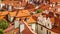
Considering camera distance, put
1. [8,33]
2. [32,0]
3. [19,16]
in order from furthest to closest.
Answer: [32,0] < [19,16] < [8,33]

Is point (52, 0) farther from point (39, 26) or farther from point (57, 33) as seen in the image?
point (57, 33)

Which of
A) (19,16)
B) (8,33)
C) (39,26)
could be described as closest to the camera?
(8,33)

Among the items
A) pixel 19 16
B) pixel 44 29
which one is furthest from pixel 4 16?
pixel 44 29

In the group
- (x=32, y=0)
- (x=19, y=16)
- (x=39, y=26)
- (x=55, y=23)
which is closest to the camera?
(x=55, y=23)

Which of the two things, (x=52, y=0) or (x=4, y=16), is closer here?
(x=4, y=16)

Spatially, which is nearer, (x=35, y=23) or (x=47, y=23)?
(x=47, y=23)

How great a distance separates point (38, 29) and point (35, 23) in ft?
4.31

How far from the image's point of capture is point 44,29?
82.9 feet

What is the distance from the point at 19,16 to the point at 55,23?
9052 millimetres

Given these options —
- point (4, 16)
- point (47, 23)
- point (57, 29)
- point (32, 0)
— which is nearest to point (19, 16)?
point (4, 16)

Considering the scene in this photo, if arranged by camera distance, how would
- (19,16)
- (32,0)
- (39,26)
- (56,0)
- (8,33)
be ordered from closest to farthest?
1. (8,33)
2. (39,26)
3. (19,16)
4. (56,0)
5. (32,0)

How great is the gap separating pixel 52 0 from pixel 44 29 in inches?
1218

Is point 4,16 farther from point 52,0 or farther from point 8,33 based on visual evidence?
point 52,0

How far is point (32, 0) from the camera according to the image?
62.2 metres
